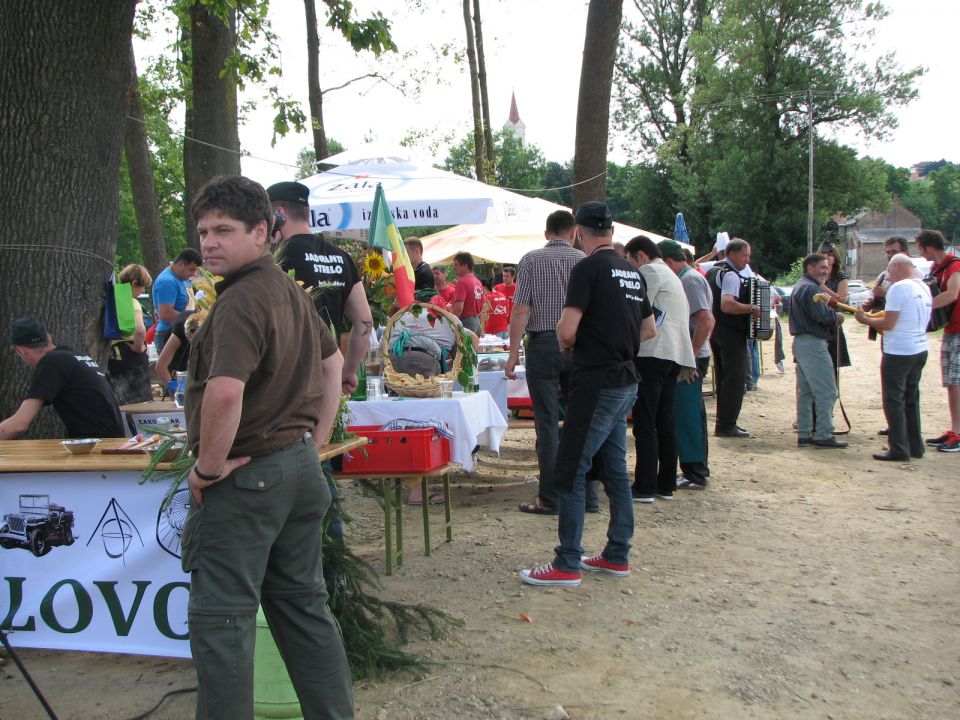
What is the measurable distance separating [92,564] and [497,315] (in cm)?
826

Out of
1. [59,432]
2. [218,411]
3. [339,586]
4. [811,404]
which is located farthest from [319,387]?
[811,404]

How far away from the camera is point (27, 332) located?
4.73 m

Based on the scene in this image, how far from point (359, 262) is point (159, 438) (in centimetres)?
244

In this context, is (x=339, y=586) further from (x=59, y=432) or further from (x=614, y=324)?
(x=59, y=432)

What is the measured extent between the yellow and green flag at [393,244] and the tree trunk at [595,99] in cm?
297

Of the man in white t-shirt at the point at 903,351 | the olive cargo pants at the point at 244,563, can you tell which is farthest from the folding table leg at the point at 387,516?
the man in white t-shirt at the point at 903,351

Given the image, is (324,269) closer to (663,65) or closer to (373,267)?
(373,267)

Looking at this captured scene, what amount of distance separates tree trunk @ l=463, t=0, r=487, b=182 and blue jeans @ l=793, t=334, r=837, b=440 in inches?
569

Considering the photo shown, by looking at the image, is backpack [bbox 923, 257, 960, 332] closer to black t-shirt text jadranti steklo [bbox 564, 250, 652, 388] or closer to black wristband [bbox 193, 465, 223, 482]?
black t-shirt text jadranti steklo [bbox 564, 250, 652, 388]

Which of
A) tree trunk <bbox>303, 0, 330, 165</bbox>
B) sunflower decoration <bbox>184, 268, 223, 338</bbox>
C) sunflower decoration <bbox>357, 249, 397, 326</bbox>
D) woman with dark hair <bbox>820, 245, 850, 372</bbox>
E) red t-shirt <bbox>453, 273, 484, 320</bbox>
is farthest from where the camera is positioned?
tree trunk <bbox>303, 0, 330, 165</bbox>

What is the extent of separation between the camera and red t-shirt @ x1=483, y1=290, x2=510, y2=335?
11.9 m

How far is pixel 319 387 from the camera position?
9.59 ft

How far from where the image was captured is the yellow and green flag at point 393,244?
6680 mm

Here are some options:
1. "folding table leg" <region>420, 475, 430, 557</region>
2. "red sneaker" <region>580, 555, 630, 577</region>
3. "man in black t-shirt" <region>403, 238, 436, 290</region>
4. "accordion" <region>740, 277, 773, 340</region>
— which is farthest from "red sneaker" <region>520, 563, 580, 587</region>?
"man in black t-shirt" <region>403, 238, 436, 290</region>
